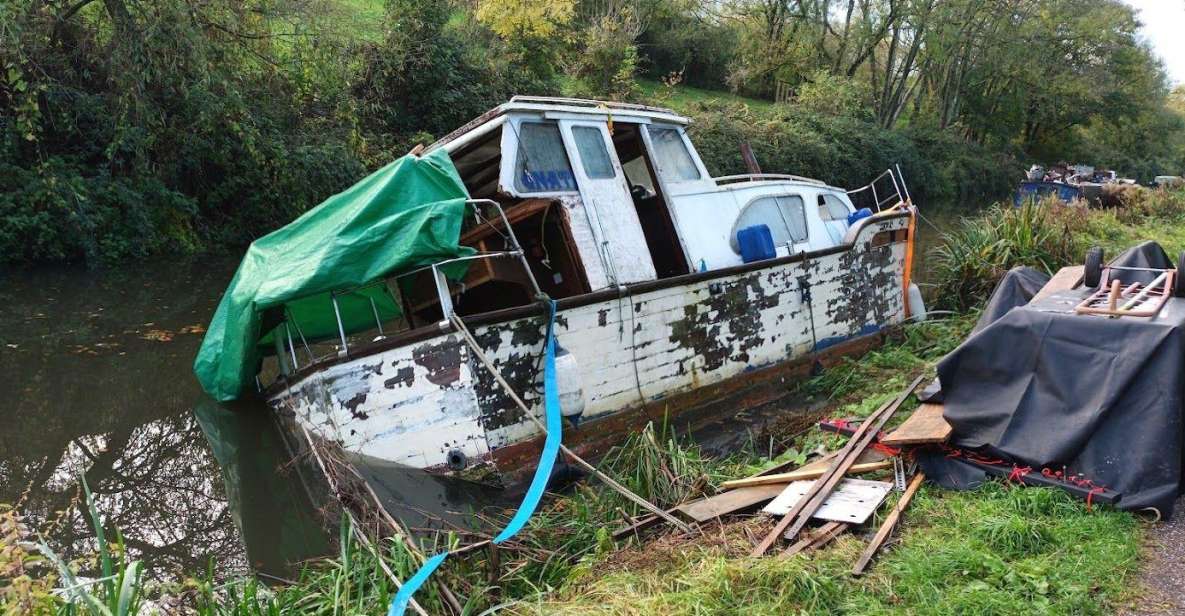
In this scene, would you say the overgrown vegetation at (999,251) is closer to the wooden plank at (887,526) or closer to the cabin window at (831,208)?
the cabin window at (831,208)

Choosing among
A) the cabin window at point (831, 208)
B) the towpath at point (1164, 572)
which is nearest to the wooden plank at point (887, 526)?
the towpath at point (1164, 572)

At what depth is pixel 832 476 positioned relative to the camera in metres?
4.94

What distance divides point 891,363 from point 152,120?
1265 centimetres

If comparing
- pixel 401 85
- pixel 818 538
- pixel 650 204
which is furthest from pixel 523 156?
pixel 401 85

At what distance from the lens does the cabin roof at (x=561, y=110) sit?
269 inches

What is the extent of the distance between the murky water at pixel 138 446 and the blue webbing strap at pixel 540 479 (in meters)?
1.27

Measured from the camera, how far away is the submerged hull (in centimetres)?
564

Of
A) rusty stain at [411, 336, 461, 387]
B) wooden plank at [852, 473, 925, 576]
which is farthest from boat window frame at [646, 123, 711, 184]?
wooden plank at [852, 473, 925, 576]

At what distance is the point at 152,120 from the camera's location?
530 inches

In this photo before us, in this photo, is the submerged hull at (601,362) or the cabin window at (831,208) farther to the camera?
the cabin window at (831,208)

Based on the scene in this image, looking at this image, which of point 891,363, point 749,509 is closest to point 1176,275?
point 749,509

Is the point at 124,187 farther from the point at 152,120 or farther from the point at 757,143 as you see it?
the point at 757,143

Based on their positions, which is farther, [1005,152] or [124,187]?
[1005,152]

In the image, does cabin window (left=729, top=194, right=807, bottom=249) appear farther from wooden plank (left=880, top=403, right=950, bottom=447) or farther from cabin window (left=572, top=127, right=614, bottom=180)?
wooden plank (left=880, top=403, right=950, bottom=447)
